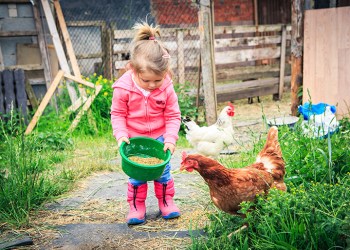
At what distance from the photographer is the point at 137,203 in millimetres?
3471

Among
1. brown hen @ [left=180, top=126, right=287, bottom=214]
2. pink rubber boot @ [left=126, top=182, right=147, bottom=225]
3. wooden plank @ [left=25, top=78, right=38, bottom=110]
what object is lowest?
pink rubber boot @ [left=126, top=182, right=147, bottom=225]

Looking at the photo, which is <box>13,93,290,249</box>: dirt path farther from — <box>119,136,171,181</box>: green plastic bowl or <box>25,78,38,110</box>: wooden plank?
<box>25,78,38,110</box>: wooden plank

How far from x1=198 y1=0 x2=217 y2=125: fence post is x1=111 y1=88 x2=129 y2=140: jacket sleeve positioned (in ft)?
11.8

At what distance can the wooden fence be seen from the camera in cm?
858

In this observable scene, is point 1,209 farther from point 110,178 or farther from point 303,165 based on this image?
point 303,165

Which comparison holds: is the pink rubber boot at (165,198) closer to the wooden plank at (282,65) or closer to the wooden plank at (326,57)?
the wooden plank at (326,57)

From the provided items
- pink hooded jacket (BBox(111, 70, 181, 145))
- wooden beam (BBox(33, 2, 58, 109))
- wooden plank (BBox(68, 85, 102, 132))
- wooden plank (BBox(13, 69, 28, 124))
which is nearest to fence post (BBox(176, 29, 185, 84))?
wooden plank (BBox(68, 85, 102, 132))

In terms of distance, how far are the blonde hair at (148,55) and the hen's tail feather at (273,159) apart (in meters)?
0.95

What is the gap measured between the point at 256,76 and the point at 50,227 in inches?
309

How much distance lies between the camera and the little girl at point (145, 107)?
313 cm

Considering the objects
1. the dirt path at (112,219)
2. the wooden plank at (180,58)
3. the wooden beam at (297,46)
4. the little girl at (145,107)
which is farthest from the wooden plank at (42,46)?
the little girl at (145,107)

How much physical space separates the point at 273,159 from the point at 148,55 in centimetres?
119

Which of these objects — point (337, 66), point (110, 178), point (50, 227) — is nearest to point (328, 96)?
point (337, 66)

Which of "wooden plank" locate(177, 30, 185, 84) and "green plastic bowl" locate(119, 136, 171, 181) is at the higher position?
"wooden plank" locate(177, 30, 185, 84)
